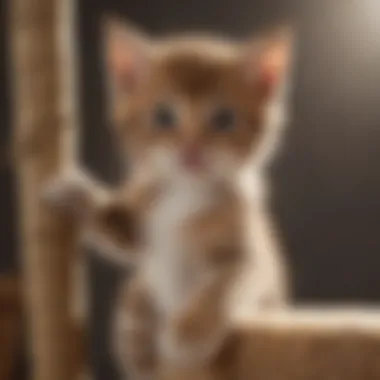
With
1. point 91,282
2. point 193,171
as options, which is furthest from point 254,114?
point 91,282

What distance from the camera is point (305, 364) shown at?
2.31ft

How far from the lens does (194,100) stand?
72 cm

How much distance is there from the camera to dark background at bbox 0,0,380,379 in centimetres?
96

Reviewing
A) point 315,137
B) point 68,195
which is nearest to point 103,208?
point 68,195

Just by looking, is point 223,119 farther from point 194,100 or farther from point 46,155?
point 46,155

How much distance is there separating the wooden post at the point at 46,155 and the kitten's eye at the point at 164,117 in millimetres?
112

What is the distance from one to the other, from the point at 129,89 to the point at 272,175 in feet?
0.90

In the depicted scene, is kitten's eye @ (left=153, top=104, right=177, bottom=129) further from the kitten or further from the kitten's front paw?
the kitten's front paw

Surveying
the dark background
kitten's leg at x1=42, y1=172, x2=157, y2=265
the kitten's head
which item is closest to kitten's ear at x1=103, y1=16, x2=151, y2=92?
the kitten's head

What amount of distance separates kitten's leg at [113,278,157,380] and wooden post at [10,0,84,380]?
0.06 m

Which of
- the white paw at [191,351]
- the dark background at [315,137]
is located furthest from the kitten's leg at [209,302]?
the dark background at [315,137]

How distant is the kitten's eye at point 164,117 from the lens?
28.4 inches

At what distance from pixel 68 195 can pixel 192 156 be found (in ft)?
0.46

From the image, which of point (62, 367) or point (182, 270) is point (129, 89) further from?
point (62, 367)
